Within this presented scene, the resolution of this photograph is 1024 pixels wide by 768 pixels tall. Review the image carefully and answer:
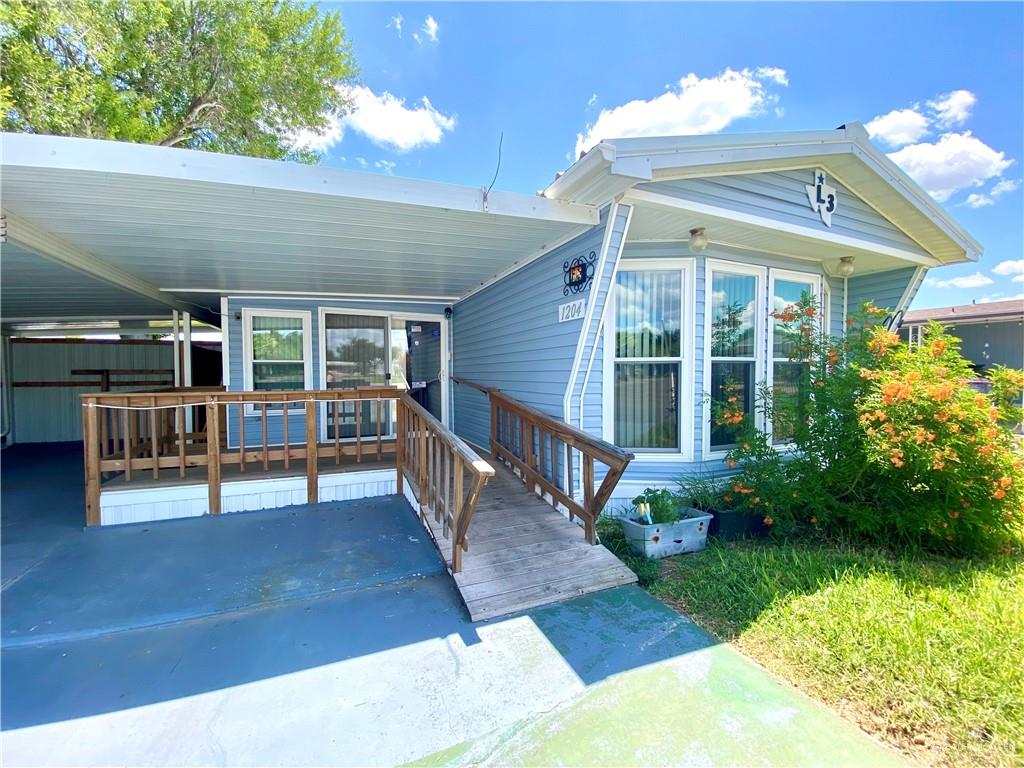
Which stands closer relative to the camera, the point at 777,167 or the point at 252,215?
the point at 252,215

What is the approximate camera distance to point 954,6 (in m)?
4.66

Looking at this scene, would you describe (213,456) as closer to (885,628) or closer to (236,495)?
(236,495)

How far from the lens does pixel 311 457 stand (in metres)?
4.08

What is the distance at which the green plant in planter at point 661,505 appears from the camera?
3295 mm

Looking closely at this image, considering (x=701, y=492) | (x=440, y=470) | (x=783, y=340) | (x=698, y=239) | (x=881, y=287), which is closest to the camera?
(x=440, y=470)

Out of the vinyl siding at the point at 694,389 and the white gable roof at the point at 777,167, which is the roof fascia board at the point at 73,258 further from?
the vinyl siding at the point at 694,389

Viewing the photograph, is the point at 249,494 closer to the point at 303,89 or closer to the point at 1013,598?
the point at 1013,598

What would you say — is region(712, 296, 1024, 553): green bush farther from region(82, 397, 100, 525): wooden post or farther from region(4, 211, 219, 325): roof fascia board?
region(4, 211, 219, 325): roof fascia board

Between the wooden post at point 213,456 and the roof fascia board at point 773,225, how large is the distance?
3.90m

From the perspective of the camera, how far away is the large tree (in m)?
6.76

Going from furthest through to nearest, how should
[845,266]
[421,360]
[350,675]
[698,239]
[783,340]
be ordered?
[421,360], [845,266], [783,340], [698,239], [350,675]

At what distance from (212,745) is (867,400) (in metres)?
4.26

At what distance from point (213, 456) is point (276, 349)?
2.51 m

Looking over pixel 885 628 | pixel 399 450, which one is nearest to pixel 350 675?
pixel 399 450
